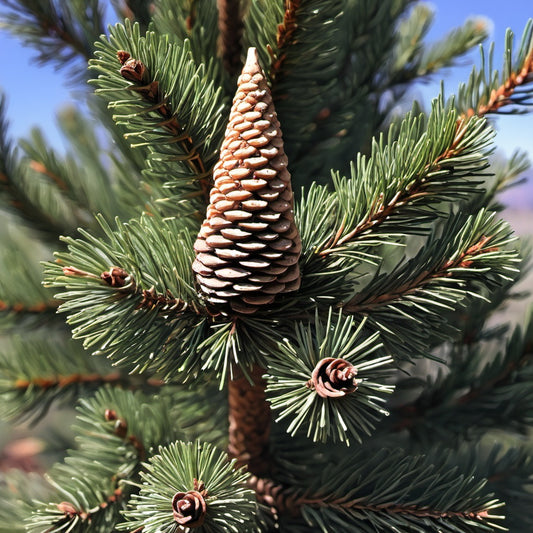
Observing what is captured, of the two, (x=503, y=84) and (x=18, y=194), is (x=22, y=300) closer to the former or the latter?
(x=18, y=194)

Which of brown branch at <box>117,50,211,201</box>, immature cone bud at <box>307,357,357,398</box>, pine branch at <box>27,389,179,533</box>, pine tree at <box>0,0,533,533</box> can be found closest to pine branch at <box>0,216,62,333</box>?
pine tree at <box>0,0,533,533</box>

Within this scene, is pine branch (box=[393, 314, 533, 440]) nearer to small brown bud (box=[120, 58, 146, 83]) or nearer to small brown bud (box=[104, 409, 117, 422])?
small brown bud (box=[104, 409, 117, 422])

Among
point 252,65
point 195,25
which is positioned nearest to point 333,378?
point 252,65

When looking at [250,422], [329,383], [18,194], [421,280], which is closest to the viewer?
[329,383]

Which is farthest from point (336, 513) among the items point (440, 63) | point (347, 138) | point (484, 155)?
point (440, 63)

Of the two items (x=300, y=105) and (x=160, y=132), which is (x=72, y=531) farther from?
(x=300, y=105)

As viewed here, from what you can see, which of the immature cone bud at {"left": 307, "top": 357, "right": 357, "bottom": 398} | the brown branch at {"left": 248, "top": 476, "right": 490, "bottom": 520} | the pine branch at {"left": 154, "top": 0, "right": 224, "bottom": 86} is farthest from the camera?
the pine branch at {"left": 154, "top": 0, "right": 224, "bottom": 86}
